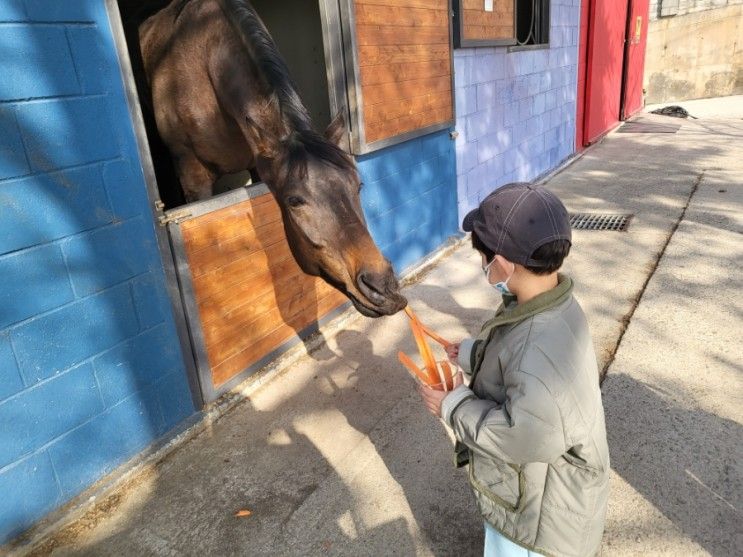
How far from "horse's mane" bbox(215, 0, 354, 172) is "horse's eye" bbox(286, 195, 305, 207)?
14 centimetres

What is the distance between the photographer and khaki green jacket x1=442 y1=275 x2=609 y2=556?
4.41 ft

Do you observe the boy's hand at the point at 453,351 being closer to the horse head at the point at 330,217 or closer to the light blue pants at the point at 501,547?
the horse head at the point at 330,217

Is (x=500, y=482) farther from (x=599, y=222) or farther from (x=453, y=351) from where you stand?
(x=599, y=222)

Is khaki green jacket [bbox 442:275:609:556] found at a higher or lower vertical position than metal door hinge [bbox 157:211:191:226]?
lower

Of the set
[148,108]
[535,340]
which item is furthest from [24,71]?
[535,340]

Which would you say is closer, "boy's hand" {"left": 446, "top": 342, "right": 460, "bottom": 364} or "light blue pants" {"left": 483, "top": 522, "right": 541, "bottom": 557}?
"light blue pants" {"left": 483, "top": 522, "right": 541, "bottom": 557}

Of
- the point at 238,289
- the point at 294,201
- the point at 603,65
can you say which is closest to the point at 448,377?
the point at 294,201

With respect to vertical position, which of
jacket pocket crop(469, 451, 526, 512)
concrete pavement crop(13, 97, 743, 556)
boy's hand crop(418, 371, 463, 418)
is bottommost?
concrete pavement crop(13, 97, 743, 556)

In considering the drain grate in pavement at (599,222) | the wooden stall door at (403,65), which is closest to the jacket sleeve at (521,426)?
the wooden stall door at (403,65)

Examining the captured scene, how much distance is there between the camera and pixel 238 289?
10.9ft

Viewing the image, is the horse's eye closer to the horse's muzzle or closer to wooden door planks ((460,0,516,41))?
the horse's muzzle

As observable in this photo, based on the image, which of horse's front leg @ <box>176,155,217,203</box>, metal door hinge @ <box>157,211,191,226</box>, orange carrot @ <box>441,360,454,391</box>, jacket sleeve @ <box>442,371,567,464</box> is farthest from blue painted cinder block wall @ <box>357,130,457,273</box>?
jacket sleeve @ <box>442,371,567,464</box>

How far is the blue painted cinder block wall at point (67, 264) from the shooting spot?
7.12 ft

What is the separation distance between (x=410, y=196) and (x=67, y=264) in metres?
3.22
